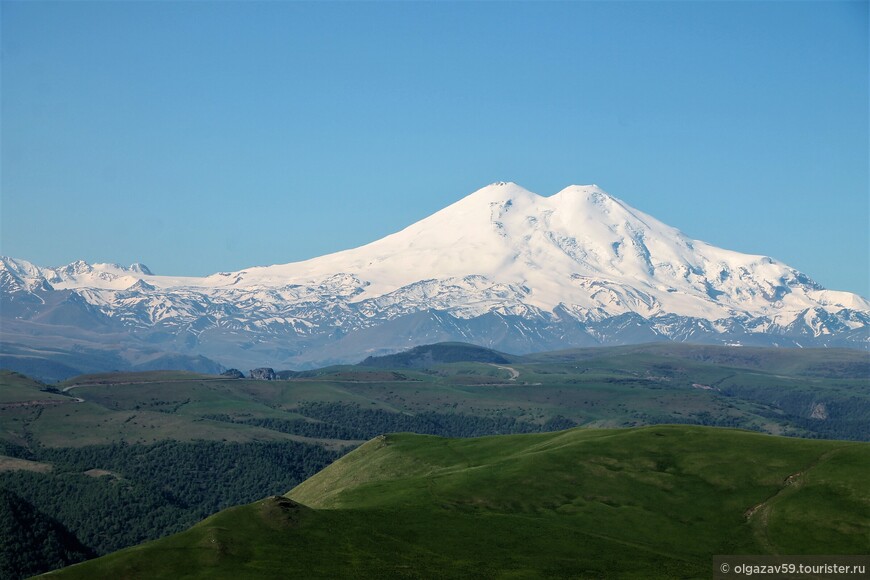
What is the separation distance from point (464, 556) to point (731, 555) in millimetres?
43177

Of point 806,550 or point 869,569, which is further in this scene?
point 806,550

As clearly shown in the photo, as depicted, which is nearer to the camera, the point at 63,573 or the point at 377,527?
the point at 63,573

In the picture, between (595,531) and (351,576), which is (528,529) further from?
(351,576)

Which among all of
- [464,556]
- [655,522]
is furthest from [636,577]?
[655,522]

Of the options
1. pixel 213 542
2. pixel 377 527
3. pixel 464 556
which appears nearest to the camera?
pixel 213 542

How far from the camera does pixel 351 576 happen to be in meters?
155

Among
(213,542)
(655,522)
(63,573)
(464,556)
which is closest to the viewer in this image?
(63,573)

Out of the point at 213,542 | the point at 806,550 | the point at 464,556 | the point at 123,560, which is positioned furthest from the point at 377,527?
the point at 806,550

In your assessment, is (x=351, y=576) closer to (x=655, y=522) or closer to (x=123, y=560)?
(x=123, y=560)

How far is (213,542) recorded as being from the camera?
158 metres

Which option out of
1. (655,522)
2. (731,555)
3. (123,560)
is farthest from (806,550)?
(123,560)

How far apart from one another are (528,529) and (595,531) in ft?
39.8

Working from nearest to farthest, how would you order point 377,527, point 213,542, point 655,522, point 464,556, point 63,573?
point 63,573
point 213,542
point 464,556
point 377,527
point 655,522

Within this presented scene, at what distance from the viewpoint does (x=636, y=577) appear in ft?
534
